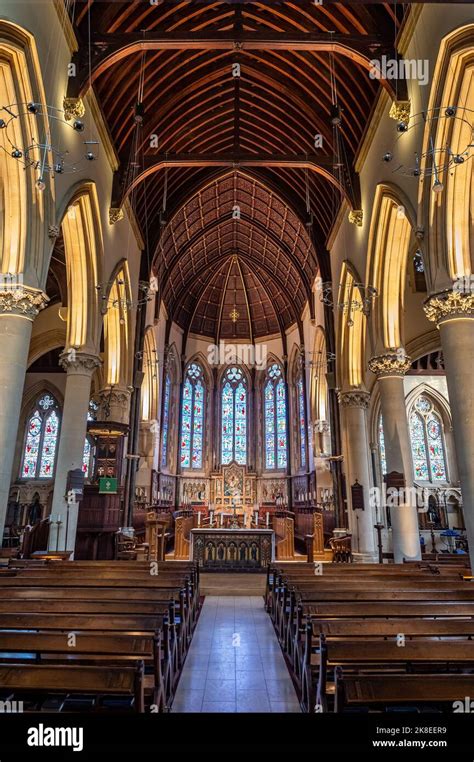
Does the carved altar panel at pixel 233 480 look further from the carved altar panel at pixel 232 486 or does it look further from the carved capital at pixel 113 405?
the carved capital at pixel 113 405

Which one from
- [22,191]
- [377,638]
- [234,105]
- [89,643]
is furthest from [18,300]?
[234,105]

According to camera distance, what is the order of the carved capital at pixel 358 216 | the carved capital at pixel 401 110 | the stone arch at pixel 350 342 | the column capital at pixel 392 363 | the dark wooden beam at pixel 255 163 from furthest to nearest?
the stone arch at pixel 350 342 → the dark wooden beam at pixel 255 163 → the carved capital at pixel 358 216 → the column capital at pixel 392 363 → the carved capital at pixel 401 110

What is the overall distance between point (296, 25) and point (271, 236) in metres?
10.7

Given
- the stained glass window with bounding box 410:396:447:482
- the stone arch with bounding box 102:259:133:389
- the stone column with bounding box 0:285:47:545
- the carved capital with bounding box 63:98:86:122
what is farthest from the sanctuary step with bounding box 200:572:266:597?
the stained glass window with bounding box 410:396:447:482

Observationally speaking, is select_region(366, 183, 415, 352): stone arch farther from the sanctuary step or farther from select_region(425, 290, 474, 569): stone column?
the sanctuary step

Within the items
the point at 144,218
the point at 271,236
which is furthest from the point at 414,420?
the point at 144,218

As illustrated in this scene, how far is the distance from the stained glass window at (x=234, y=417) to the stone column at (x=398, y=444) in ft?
50.3

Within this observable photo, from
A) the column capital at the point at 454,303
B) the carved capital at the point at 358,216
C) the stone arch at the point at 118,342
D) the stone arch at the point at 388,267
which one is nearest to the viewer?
the column capital at the point at 454,303

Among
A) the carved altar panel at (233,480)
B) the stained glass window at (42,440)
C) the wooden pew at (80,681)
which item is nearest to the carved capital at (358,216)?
the wooden pew at (80,681)

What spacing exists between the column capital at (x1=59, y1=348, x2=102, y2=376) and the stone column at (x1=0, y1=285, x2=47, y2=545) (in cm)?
297

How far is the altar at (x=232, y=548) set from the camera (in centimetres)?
1163

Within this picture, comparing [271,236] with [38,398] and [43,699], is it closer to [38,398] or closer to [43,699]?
[38,398]

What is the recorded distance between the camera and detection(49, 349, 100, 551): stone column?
370 inches

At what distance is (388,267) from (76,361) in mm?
7674
